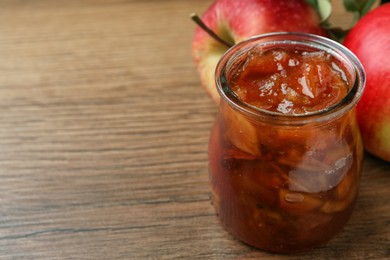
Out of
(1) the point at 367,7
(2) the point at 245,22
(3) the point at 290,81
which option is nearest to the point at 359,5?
(1) the point at 367,7

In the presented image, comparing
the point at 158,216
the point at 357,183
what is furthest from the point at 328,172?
the point at 158,216

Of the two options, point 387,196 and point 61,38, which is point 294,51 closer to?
point 387,196

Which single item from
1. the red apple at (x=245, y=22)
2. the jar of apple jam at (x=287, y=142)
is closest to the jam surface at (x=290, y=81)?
the jar of apple jam at (x=287, y=142)

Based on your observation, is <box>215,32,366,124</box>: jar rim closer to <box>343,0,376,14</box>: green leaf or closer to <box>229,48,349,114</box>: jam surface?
<box>229,48,349,114</box>: jam surface

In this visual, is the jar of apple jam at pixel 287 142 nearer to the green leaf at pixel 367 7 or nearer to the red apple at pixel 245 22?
the red apple at pixel 245 22

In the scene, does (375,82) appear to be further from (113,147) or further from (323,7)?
(113,147)

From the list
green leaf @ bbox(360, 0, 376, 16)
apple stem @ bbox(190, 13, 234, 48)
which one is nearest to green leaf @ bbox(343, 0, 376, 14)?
green leaf @ bbox(360, 0, 376, 16)

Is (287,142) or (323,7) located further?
(323,7)
